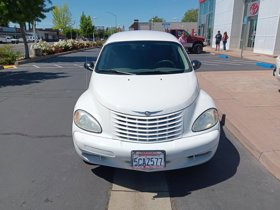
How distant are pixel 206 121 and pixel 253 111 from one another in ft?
9.83

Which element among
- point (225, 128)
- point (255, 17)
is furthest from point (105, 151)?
point (255, 17)

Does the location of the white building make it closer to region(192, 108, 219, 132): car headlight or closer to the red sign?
the red sign

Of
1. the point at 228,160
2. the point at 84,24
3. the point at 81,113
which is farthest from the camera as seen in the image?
the point at 84,24

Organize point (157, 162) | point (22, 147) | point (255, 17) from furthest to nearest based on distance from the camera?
point (255, 17), point (22, 147), point (157, 162)

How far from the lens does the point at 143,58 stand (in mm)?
4188

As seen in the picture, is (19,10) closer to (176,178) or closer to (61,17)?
(176,178)

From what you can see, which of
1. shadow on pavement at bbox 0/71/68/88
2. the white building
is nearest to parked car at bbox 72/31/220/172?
shadow on pavement at bbox 0/71/68/88

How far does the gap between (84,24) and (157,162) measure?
64.6m

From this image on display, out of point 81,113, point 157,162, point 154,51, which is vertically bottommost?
point 157,162

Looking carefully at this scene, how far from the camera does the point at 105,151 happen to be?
288 cm

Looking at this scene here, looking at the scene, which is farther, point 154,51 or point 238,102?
point 238,102

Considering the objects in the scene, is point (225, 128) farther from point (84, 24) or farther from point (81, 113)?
point (84, 24)

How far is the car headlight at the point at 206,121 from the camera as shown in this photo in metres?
3.02

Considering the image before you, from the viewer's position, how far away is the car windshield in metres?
4.01
